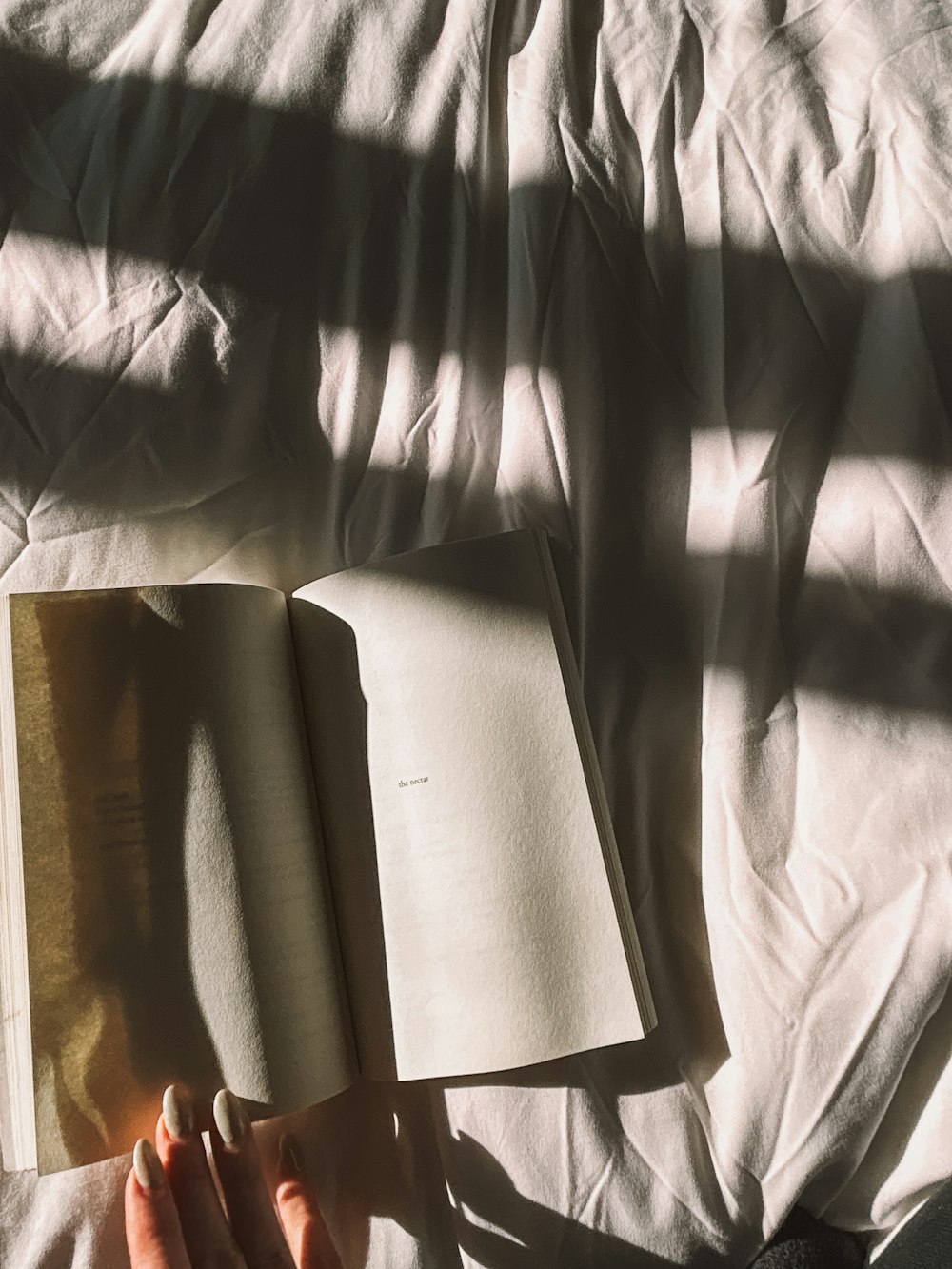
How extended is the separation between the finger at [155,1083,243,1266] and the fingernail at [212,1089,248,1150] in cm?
2

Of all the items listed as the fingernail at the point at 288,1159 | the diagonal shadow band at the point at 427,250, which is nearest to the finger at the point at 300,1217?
the fingernail at the point at 288,1159

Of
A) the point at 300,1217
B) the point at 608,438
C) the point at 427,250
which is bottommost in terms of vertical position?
the point at 300,1217

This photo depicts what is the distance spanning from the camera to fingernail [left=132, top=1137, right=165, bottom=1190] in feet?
1.94

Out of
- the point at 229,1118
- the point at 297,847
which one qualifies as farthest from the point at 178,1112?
the point at 297,847

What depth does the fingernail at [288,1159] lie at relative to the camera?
0.63 metres

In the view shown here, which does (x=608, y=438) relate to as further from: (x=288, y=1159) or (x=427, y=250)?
(x=288, y=1159)

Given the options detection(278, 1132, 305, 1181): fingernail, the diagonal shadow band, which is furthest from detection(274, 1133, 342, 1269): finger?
the diagonal shadow band

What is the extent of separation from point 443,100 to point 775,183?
0.78ft

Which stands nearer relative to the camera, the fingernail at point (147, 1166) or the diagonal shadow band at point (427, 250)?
the fingernail at point (147, 1166)

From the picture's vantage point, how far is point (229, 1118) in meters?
0.60

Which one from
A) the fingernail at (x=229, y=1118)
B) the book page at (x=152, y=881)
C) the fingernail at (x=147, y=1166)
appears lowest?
the fingernail at (x=147, y=1166)

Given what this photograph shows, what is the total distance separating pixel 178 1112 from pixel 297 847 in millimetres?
158

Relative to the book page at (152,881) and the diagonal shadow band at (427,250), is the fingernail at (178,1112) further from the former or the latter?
the diagonal shadow band at (427,250)

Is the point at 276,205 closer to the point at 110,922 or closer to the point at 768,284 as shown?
the point at 768,284
